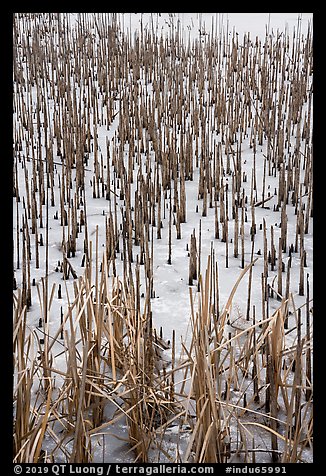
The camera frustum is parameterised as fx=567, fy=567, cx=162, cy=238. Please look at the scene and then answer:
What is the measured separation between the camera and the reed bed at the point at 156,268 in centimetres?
141

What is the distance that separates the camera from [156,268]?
234 centimetres

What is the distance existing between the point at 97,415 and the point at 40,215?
1410 millimetres

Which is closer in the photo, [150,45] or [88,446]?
[88,446]

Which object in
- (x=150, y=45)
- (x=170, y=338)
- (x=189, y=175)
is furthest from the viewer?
(x=150, y=45)

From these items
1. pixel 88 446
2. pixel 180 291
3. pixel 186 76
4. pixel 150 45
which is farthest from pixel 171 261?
pixel 150 45

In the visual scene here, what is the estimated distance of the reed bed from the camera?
1412 millimetres

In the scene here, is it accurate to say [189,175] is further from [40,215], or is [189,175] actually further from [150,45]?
[150,45]

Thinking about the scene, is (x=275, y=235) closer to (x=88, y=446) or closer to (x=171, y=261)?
(x=171, y=261)
